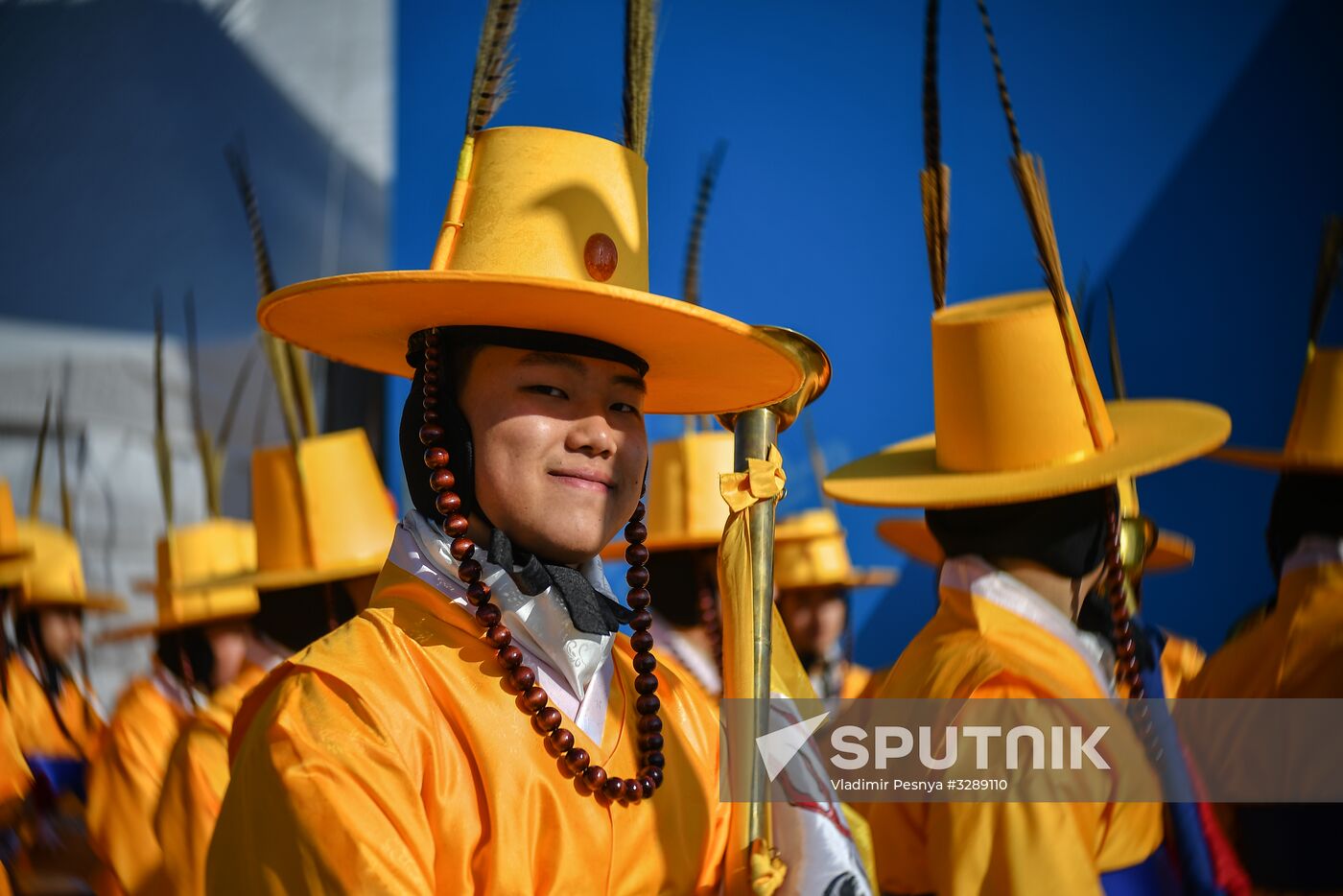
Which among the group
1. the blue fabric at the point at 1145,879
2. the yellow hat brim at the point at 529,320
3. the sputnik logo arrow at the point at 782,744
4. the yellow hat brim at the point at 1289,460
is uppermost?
the yellow hat brim at the point at 529,320

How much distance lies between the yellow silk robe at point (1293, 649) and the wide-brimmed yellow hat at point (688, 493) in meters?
1.79

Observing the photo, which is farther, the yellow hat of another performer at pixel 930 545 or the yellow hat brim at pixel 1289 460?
the yellow hat of another performer at pixel 930 545

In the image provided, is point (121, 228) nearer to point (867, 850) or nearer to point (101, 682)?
→ point (101, 682)

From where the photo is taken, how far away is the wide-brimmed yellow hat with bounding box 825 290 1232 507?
103 inches

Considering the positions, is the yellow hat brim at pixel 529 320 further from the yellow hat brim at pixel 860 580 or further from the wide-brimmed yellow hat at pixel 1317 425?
the yellow hat brim at pixel 860 580

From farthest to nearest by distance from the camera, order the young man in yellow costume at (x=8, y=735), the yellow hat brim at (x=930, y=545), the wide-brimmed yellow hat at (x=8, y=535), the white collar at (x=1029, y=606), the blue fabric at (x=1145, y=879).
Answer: the yellow hat brim at (x=930, y=545) → the wide-brimmed yellow hat at (x=8, y=535) → the young man in yellow costume at (x=8, y=735) → the white collar at (x=1029, y=606) → the blue fabric at (x=1145, y=879)

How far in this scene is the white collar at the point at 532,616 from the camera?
1.81 metres

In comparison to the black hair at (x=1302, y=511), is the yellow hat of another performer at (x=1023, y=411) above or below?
above

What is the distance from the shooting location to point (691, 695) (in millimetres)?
2100

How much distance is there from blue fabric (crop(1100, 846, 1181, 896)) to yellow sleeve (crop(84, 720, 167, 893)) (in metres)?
2.61

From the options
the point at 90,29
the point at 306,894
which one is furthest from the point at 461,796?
the point at 90,29

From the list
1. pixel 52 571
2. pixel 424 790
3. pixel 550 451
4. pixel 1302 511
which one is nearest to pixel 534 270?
pixel 550 451

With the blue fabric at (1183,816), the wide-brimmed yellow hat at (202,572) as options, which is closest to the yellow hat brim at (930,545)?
the blue fabric at (1183,816)

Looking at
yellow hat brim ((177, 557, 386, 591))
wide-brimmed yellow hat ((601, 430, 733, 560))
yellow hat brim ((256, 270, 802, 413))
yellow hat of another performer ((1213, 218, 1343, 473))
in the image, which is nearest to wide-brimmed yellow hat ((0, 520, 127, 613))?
yellow hat brim ((177, 557, 386, 591))
